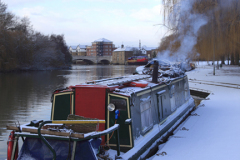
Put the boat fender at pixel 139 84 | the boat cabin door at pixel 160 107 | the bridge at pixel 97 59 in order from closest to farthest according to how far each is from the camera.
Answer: the boat fender at pixel 139 84 < the boat cabin door at pixel 160 107 < the bridge at pixel 97 59

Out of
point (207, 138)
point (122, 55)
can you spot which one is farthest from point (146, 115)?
point (122, 55)

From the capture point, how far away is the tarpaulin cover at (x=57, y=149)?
14.0 feet

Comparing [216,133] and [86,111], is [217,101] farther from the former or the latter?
[86,111]

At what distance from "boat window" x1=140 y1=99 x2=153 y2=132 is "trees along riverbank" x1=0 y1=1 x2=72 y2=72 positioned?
39.2m

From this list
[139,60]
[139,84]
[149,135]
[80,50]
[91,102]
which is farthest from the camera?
[80,50]

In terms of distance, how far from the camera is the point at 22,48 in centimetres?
4869

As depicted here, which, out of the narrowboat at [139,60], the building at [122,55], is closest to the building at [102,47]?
the building at [122,55]

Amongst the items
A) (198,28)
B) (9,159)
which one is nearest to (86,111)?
(9,159)

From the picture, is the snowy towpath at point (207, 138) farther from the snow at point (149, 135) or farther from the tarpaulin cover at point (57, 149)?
the tarpaulin cover at point (57, 149)

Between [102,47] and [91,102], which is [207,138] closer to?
[91,102]

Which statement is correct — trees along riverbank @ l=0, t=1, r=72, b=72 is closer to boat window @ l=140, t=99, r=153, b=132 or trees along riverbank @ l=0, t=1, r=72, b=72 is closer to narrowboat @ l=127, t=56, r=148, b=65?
narrowboat @ l=127, t=56, r=148, b=65

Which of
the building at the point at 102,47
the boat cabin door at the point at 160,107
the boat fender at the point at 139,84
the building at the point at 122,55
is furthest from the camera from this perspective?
the building at the point at 102,47

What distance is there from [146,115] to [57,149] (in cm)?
314

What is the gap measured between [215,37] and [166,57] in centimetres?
679
